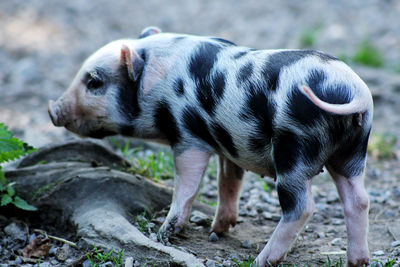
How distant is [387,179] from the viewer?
5.53 m

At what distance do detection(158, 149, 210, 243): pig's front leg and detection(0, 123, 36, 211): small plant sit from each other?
107 cm

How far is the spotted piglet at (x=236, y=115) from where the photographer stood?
3107 mm

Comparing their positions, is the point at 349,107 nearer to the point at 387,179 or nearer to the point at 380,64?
the point at 387,179

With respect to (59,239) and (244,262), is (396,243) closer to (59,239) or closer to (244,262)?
(244,262)

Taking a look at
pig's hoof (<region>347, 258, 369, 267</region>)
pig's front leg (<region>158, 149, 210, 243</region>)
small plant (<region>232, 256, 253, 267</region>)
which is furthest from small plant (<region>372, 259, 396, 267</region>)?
pig's front leg (<region>158, 149, 210, 243</region>)

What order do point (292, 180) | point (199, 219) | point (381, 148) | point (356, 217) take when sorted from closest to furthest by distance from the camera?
point (292, 180), point (356, 217), point (199, 219), point (381, 148)

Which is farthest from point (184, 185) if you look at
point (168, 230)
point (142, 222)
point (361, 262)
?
point (361, 262)

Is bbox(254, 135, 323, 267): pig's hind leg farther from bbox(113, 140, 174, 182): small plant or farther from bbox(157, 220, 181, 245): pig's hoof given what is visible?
bbox(113, 140, 174, 182): small plant

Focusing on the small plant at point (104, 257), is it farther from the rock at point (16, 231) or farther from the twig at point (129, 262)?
the rock at point (16, 231)

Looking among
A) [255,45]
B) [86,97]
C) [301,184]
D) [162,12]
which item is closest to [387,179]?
[301,184]

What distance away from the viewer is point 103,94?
394 cm

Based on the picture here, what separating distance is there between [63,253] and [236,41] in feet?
22.9

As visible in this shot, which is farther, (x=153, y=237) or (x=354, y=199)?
(x=153, y=237)

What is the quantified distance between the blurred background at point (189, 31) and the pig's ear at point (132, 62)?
3.73 meters
